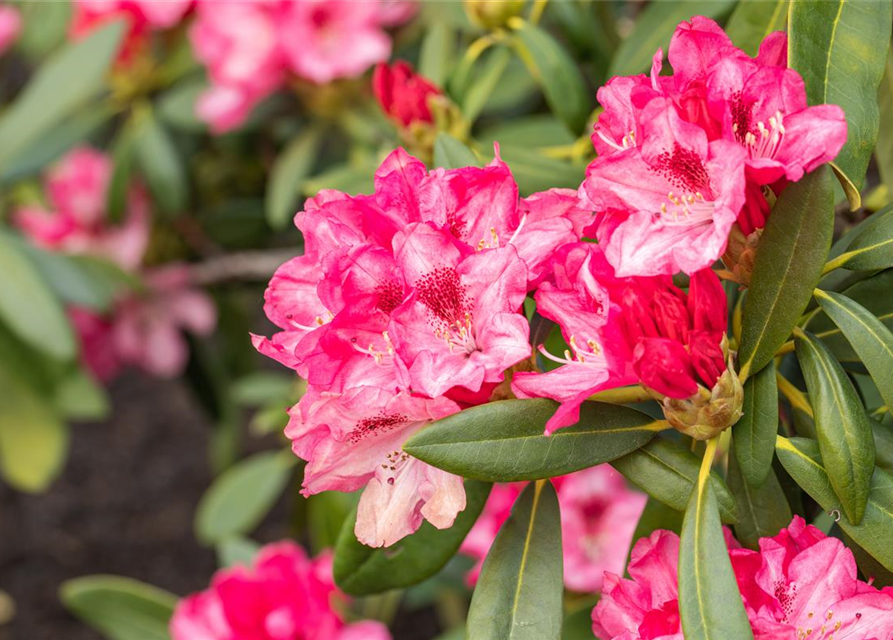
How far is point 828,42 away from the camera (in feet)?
2.22

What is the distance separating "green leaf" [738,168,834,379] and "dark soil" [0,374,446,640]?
1.98 meters

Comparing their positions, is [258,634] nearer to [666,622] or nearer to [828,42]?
[666,622]

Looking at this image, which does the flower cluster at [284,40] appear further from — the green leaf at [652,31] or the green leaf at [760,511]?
the green leaf at [760,511]

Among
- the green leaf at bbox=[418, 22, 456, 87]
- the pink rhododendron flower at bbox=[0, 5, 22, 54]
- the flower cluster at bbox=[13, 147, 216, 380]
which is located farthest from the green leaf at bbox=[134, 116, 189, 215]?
the green leaf at bbox=[418, 22, 456, 87]

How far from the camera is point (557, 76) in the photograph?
1.01 m

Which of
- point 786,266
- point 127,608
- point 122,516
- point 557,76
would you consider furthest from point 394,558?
point 122,516

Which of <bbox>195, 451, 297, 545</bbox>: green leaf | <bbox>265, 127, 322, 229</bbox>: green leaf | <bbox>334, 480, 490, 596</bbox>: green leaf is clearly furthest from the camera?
<bbox>195, 451, 297, 545</bbox>: green leaf

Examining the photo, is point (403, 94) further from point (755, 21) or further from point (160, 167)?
point (160, 167)

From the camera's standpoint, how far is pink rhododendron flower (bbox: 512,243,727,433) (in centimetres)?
57

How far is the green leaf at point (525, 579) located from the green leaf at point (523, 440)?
0.09 metres

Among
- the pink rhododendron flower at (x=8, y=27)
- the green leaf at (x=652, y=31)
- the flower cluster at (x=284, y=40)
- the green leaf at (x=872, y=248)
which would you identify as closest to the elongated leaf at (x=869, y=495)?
the green leaf at (x=872, y=248)

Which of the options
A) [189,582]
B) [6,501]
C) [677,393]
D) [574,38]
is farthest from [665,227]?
[6,501]

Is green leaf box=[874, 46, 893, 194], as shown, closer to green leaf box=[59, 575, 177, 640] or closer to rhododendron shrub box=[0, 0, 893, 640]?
rhododendron shrub box=[0, 0, 893, 640]

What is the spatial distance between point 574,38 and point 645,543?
65cm
